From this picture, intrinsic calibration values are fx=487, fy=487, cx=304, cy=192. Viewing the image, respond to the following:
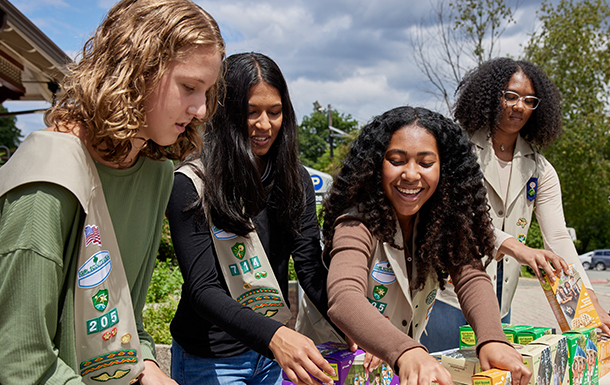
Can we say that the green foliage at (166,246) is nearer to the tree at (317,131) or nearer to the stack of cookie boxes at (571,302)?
the stack of cookie boxes at (571,302)

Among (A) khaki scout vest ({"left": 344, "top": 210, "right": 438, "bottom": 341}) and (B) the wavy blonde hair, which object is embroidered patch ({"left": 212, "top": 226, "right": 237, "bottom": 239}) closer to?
(A) khaki scout vest ({"left": 344, "top": 210, "right": 438, "bottom": 341})

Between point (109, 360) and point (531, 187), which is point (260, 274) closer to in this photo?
point (109, 360)

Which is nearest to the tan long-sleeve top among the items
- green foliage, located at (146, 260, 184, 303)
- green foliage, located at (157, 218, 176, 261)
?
green foliage, located at (146, 260, 184, 303)

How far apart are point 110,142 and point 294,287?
11.6 feet

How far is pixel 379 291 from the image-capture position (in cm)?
179

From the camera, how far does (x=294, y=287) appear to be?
14.8 feet

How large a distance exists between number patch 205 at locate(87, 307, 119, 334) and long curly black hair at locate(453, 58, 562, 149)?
2.30 m

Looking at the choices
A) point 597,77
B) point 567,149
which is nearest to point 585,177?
point 567,149

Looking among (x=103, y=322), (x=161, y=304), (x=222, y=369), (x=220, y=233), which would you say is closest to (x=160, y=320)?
(x=161, y=304)

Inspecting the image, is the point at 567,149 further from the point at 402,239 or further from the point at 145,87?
the point at 145,87

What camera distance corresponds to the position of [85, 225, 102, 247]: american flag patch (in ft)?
3.43

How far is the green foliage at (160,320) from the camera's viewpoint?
4.05 m

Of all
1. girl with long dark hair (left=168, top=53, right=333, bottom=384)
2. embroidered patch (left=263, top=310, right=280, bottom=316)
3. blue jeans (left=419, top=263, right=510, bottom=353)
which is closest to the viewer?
girl with long dark hair (left=168, top=53, right=333, bottom=384)

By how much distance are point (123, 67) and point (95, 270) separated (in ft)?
1.50
